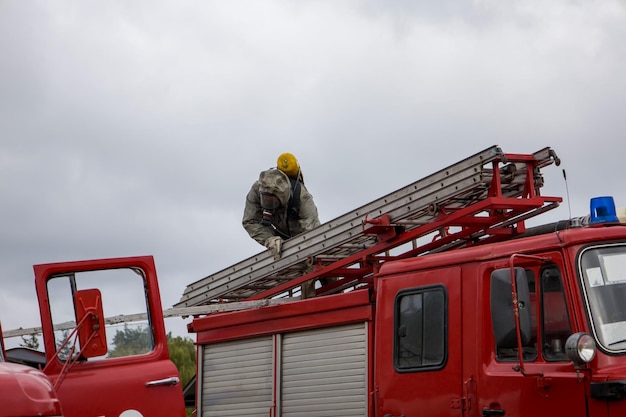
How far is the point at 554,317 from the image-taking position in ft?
22.2

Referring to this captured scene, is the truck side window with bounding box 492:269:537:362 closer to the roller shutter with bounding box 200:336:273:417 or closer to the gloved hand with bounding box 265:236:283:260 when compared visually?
the roller shutter with bounding box 200:336:273:417

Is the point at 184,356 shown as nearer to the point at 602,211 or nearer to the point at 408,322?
the point at 408,322

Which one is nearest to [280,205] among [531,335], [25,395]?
[531,335]

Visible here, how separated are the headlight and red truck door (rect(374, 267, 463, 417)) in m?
1.07

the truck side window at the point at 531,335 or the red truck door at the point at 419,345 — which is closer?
the truck side window at the point at 531,335

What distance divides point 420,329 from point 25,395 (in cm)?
317

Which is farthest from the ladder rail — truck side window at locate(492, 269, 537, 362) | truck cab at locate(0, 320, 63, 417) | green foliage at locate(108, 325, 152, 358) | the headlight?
truck cab at locate(0, 320, 63, 417)

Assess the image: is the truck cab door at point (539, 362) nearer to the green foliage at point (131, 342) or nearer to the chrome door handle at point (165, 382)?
the chrome door handle at point (165, 382)

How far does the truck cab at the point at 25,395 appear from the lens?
5.29m

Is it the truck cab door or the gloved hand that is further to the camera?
the gloved hand

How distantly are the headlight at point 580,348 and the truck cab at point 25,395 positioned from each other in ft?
9.67

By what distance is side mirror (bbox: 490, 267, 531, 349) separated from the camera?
6.83 m

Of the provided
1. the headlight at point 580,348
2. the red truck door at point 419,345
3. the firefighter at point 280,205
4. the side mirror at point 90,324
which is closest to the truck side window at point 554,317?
the headlight at point 580,348

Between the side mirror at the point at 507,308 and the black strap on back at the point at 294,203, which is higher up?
the black strap on back at the point at 294,203
